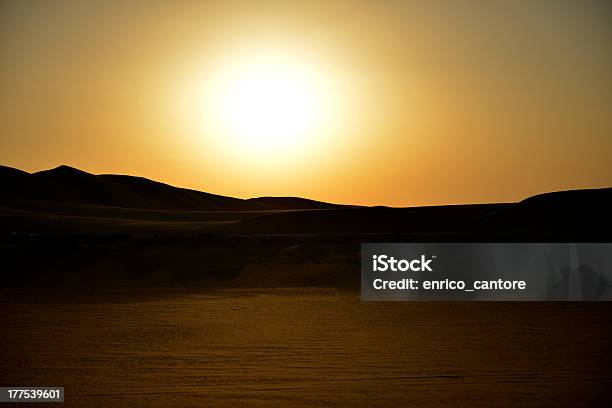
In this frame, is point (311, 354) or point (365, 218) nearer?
point (311, 354)

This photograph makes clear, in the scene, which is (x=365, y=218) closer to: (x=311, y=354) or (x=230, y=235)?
(x=230, y=235)

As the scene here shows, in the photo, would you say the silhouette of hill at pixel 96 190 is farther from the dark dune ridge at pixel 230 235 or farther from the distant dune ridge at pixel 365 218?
the distant dune ridge at pixel 365 218

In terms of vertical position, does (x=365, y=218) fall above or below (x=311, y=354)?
above

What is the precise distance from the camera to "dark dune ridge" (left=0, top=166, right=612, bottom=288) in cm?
3497

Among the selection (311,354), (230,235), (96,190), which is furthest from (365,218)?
(96,190)

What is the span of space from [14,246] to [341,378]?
30.6 m

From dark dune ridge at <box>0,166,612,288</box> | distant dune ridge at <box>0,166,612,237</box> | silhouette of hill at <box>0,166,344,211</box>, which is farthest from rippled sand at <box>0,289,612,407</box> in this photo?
silhouette of hill at <box>0,166,344,211</box>

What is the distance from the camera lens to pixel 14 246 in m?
40.8

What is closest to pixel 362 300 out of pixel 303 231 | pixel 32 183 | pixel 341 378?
pixel 341 378

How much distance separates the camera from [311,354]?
629 inches

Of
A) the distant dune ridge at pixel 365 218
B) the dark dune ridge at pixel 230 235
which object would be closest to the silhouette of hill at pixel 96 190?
the dark dune ridge at pixel 230 235

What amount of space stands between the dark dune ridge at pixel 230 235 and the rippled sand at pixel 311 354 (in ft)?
31.2

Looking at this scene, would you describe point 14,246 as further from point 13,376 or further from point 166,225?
point 166,225

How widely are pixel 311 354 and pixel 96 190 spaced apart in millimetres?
160199
